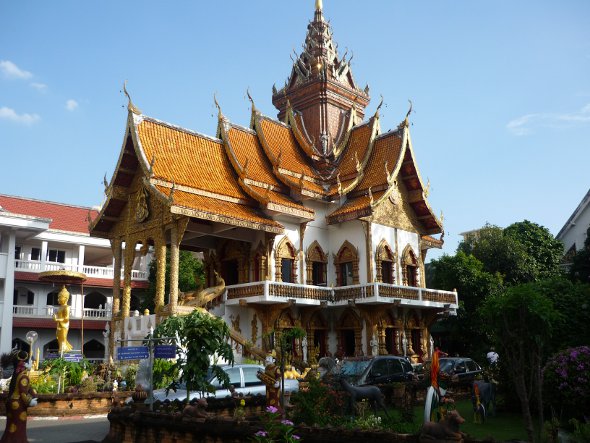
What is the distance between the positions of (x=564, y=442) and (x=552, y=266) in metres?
28.4

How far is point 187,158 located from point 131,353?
42.7 ft

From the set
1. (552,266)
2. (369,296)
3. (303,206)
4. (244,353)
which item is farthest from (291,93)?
(552,266)

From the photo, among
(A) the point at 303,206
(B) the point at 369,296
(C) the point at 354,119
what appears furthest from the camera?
(C) the point at 354,119

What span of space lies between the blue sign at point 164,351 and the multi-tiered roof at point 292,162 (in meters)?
9.31

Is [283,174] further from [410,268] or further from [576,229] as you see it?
[576,229]

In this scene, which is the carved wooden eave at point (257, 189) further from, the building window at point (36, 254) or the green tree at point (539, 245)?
the green tree at point (539, 245)

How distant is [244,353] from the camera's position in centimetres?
1939

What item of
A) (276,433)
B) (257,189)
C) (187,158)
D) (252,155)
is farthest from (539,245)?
(276,433)

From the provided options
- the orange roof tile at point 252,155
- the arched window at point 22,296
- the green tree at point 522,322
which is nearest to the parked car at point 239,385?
the green tree at point 522,322

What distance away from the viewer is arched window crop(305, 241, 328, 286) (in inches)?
918

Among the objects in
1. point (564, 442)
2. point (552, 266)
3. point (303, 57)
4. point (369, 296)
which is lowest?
point (564, 442)

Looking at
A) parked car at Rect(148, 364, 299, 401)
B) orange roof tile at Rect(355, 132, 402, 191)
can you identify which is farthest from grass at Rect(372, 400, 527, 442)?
orange roof tile at Rect(355, 132, 402, 191)

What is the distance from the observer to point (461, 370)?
17391mm

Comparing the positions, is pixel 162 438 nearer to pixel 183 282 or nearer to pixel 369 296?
pixel 369 296
